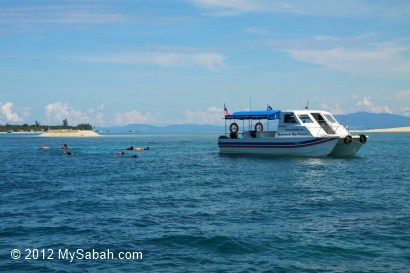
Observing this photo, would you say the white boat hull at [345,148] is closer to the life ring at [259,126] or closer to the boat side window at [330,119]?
the boat side window at [330,119]

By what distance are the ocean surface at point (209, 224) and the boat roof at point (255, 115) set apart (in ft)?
64.0

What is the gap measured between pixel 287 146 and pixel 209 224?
3327 centimetres

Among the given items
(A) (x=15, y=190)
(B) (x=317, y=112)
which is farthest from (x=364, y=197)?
(B) (x=317, y=112)

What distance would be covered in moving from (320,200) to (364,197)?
254cm

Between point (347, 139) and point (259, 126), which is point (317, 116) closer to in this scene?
point (347, 139)

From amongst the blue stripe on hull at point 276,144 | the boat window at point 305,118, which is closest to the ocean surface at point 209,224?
the blue stripe on hull at point 276,144

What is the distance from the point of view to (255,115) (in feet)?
189

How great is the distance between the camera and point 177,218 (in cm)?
2003

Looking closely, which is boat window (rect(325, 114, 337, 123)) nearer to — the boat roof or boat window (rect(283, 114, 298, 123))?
boat window (rect(283, 114, 298, 123))

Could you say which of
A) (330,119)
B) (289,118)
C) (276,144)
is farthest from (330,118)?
(276,144)

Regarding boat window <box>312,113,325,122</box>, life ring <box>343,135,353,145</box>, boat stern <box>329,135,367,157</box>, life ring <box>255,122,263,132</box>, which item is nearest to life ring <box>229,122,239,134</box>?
life ring <box>255,122,263,132</box>

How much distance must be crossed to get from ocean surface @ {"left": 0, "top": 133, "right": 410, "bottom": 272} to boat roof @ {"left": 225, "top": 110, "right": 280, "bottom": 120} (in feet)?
64.0

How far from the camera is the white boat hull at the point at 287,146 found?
48094 millimetres

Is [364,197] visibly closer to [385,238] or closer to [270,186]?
[270,186]
